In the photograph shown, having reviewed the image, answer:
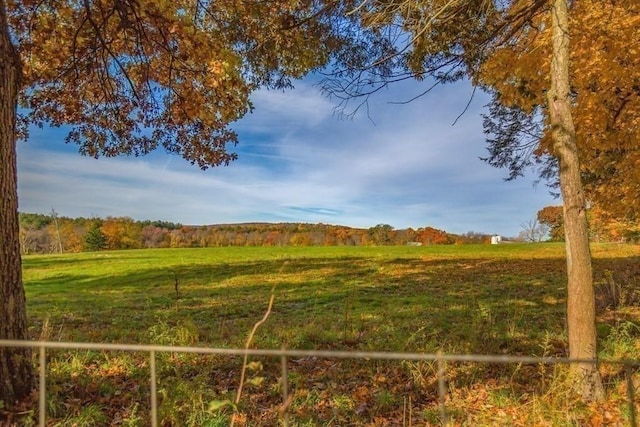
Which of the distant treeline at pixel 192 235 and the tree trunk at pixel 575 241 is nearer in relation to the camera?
the tree trunk at pixel 575 241

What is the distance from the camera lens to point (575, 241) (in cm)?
380

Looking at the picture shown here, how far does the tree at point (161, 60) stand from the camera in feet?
17.6

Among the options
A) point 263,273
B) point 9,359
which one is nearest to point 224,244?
point 263,273

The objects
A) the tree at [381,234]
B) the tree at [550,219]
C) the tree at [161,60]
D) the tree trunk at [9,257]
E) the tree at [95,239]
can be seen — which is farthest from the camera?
the tree at [95,239]

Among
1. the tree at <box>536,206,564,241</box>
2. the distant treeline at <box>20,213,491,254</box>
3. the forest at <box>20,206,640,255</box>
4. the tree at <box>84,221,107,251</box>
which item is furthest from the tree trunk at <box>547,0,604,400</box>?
the tree at <box>84,221,107,251</box>

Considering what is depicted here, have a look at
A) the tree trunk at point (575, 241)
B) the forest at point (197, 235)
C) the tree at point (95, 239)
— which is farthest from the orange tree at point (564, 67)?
the tree at point (95, 239)

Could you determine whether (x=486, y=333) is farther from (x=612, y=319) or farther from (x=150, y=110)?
(x=150, y=110)

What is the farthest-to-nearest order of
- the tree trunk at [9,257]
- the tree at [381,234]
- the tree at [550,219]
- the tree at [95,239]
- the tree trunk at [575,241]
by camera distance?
the tree at [95,239], the tree at [381,234], the tree at [550,219], the tree trunk at [575,241], the tree trunk at [9,257]

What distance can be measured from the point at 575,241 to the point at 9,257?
446 cm

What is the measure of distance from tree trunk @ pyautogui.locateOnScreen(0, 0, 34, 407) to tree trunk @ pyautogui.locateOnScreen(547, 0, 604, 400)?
4349 millimetres

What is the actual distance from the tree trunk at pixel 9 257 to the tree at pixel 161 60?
216 cm

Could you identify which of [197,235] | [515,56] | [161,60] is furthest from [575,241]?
[197,235]

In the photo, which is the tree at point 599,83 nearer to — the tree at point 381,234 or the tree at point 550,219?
the tree at point 550,219

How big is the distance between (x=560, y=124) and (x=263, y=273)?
44.6 feet
